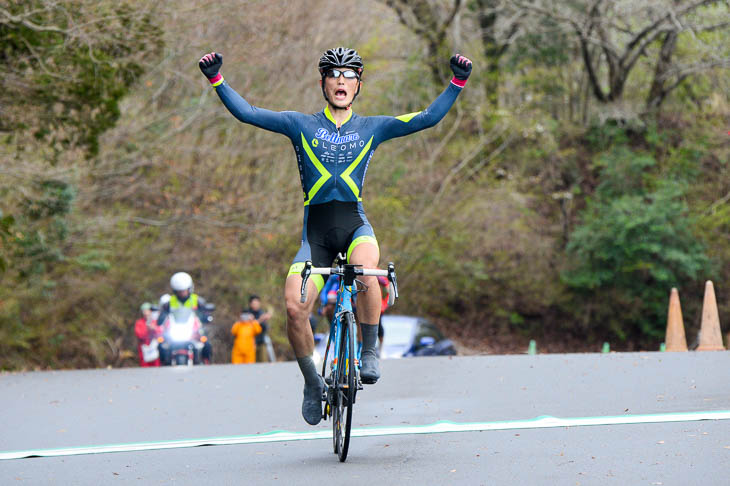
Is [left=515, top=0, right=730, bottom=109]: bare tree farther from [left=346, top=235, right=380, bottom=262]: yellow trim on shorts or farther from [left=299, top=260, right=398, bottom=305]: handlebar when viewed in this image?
[left=299, top=260, right=398, bottom=305]: handlebar

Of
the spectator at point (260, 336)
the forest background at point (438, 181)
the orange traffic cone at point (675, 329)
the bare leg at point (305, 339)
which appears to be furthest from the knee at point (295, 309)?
the spectator at point (260, 336)

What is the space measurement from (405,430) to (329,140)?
2.29 metres

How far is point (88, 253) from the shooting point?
82.5 feet

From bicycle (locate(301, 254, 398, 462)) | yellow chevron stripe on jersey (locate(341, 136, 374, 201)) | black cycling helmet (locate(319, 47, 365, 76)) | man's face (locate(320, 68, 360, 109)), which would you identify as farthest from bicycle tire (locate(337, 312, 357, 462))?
black cycling helmet (locate(319, 47, 365, 76))

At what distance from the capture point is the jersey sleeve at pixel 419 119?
7.92 meters

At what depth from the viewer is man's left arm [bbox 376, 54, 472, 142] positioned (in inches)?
311

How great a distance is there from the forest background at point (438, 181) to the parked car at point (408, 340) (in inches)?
223

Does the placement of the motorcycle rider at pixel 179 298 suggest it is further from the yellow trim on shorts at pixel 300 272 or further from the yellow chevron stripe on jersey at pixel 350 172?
the yellow trim on shorts at pixel 300 272

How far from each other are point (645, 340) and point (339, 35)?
1261 centimetres

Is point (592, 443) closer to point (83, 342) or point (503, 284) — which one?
point (83, 342)

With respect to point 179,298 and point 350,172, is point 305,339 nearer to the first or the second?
point 350,172

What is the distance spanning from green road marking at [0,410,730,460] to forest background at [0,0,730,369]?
10.9 metres

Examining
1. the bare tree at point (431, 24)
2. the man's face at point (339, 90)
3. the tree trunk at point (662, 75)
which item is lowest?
the man's face at point (339, 90)

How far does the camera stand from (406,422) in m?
9.24
